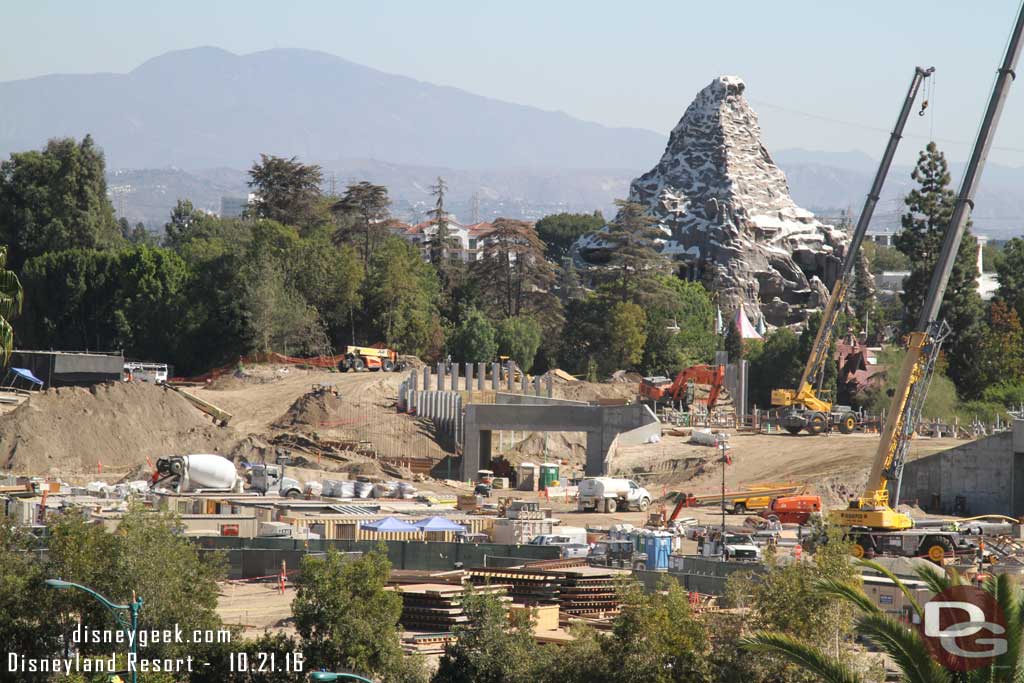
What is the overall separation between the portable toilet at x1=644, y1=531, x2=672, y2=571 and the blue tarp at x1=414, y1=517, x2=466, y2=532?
6.59 metres

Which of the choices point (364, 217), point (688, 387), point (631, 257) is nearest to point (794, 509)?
point (688, 387)

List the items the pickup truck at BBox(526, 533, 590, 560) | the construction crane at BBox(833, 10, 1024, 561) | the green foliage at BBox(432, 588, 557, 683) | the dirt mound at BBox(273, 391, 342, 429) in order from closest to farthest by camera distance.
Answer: the green foliage at BBox(432, 588, 557, 683), the pickup truck at BBox(526, 533, 590, 560), the construction crane at BBox(833, 10, 1024, 561), the dirt mound at BBox(273, 391, 342, 429)

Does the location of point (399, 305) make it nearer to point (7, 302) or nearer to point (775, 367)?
point (775, 367)

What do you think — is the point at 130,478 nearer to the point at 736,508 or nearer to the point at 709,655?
the point at 736,508

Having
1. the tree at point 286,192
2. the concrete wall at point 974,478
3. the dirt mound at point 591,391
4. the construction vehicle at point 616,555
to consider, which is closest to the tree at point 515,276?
the tree at point 286,192

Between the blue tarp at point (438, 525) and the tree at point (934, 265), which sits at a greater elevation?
the tree at point (934, 265)

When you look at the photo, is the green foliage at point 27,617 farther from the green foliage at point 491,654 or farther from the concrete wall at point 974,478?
the concrete wall at point 974,478

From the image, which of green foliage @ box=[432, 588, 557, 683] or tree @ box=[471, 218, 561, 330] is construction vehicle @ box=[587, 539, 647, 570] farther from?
tree @ box=[471, 218, 561, 330]

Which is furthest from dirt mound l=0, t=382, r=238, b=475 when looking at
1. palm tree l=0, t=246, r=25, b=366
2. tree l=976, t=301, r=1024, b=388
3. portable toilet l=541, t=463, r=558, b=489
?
tree l=976, t=301, r=1024, b=388

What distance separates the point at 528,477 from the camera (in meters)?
76.3

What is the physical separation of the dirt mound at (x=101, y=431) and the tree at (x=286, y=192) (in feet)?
162

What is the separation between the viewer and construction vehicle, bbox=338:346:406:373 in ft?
312

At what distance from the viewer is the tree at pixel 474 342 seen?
10369cm

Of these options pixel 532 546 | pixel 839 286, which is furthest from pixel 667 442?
pixel 532 546
